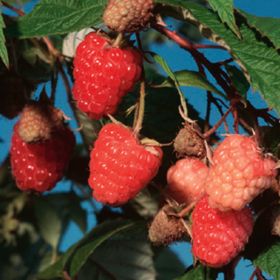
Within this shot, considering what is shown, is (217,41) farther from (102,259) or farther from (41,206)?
(41,206)

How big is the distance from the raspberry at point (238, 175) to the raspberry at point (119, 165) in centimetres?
14

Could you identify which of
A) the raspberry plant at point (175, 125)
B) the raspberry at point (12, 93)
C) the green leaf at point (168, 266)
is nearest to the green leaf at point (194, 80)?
the raspberry plant at point (175, 125)

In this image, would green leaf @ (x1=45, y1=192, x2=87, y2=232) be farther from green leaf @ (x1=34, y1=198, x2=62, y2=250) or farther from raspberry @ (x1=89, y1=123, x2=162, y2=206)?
raspberry @ (x1=89, y1=123, x2=162, y2=206)

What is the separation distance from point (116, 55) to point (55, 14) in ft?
0.56

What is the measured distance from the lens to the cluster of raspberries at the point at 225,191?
1.57 metres

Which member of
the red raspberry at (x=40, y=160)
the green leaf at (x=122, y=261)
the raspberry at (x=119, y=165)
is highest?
the raspberry at (x=119, y=165)

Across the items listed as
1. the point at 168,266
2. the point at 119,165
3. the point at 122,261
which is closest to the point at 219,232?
the point at 119,165

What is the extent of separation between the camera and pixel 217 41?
1637mm

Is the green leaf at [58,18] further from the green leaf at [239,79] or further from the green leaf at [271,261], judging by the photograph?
the green leaf at [271,261]

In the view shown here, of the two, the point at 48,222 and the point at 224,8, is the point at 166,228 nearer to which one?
the point at 224,8

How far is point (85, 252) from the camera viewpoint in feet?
6.92

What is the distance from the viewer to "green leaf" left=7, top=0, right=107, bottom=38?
172 cm

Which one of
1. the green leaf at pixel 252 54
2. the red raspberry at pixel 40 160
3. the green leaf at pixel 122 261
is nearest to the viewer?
the green leaf at pixel 252 54

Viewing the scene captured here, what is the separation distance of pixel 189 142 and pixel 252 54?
205 millimetres
